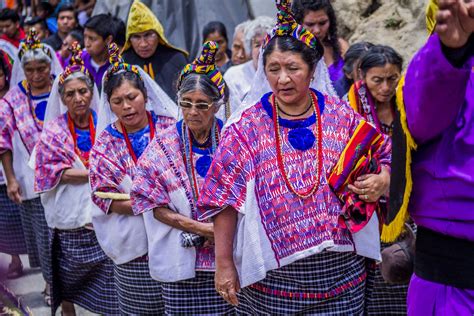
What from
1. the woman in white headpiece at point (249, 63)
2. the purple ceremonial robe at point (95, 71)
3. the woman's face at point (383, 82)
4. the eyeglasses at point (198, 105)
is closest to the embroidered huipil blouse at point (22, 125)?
the purple ceremonial robe at point (95, 71)

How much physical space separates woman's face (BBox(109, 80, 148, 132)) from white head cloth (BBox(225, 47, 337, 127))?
113 cm

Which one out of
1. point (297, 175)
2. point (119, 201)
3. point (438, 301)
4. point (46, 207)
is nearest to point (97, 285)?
point (46, 207)

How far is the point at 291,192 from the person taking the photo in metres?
3.84

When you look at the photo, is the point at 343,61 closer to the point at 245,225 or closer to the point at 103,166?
the point at 103,166

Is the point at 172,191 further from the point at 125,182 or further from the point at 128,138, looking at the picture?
the point at 128,138

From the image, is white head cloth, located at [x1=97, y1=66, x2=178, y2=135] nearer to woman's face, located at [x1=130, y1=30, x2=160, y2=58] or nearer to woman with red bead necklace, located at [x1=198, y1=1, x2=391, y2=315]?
woman with red bead necklace, located at [x1=198, y1=1, x2=391, y2=315]

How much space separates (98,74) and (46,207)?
192 cm

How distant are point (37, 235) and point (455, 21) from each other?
199 inches

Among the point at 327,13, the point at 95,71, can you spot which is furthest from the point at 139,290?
the point at 95,71

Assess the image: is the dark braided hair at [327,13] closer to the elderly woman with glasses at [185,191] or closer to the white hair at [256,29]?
the white hair at [256,29]

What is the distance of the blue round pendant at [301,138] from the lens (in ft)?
12.7

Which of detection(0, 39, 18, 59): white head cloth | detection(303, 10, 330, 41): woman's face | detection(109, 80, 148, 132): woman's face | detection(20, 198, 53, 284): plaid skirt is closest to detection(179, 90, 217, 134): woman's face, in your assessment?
detection(109, 80, 148, 132): woman's face

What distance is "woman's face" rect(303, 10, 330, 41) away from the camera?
6406 mm

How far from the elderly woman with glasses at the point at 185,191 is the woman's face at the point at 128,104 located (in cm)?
46
